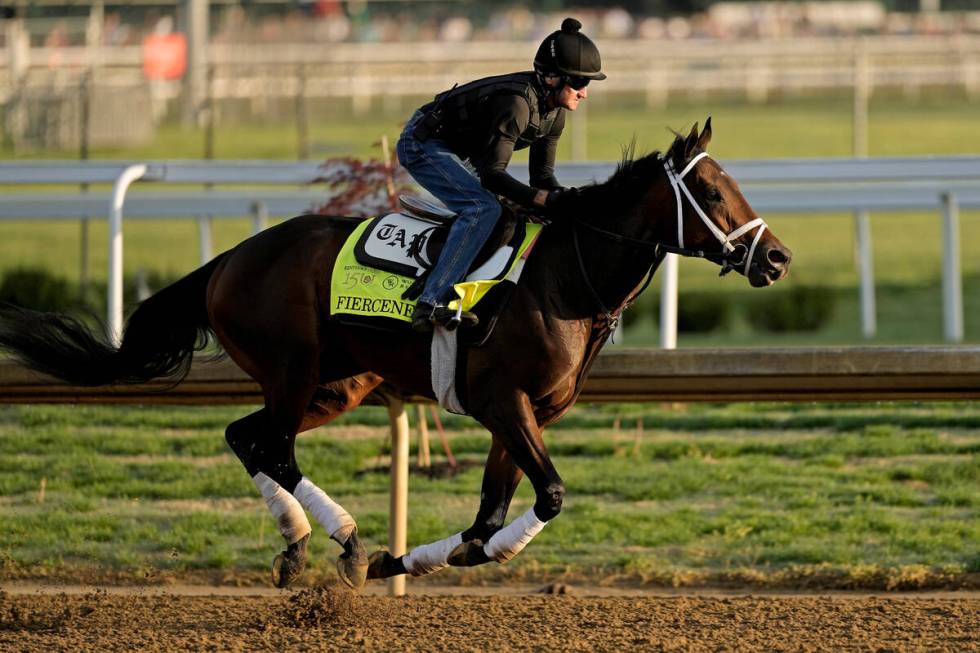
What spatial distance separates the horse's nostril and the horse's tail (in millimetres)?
1966

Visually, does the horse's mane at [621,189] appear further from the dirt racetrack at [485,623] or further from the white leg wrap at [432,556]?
the dirt racetrack at [485,623]

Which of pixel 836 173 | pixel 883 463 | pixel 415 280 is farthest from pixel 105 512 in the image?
pixel 836 173

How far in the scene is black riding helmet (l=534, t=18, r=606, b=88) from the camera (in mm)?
4961

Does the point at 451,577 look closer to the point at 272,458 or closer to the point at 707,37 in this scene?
the point at 272,458

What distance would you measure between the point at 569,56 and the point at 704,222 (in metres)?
0.67

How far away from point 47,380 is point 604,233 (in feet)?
7.15

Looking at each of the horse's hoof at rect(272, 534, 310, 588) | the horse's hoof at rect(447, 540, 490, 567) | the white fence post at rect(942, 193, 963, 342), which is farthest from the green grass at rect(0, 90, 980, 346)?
the horse's hoof at rect(447, 540, 490, 567)

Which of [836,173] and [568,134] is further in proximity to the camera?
[568,134]

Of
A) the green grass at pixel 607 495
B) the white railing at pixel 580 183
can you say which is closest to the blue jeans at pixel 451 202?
the green grass at pixel 607 495

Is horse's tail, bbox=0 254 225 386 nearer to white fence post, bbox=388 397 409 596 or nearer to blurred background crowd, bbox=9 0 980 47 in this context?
white fence post, bbox=388 397 409 596

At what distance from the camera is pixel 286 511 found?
17.1 ft

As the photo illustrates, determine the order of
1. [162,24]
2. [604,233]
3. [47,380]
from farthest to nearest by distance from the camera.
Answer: [162,24], [47,380], [604,233]

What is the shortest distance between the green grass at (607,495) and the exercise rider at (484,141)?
1.67 meters

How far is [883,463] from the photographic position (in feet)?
24.2
